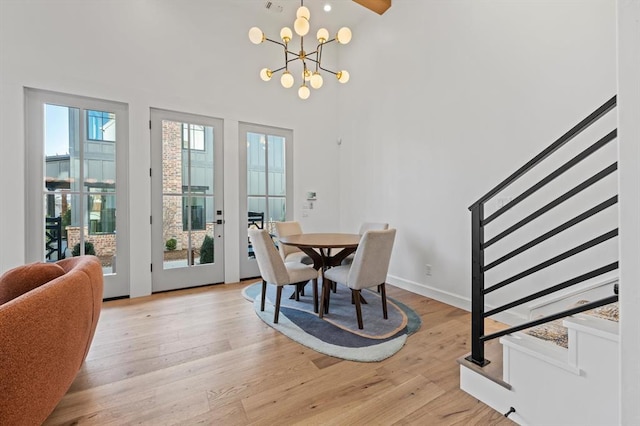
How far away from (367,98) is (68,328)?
4.27 m

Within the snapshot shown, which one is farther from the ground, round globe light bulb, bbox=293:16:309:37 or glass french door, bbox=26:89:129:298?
round globe light bulb, bbox=293:16:309:37

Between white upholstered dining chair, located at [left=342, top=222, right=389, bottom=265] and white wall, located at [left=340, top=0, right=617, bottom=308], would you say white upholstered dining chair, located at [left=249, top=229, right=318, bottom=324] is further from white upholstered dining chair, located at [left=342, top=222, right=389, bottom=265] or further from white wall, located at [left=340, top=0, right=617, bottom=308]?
white wall, located at [left=340, top=0, right=617, bottom=308]

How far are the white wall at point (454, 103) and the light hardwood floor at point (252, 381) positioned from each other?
48.7 inches

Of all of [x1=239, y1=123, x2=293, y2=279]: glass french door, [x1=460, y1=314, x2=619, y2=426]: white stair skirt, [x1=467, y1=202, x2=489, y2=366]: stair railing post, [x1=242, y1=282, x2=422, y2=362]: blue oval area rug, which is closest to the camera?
[x1=460, y1=314, x2=619, y2=426]: white stair skirt

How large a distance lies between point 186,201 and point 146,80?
158 cm

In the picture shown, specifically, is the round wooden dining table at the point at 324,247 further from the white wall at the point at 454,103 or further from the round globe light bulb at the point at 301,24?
the round globe light bulb at the point at 301,24

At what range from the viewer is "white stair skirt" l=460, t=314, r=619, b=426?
1.21 meters

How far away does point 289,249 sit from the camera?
3.87 metres

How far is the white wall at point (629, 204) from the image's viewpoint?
604 mm

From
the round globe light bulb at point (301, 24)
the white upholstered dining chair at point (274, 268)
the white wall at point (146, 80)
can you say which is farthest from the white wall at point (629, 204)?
the white wall at point (146, 80)

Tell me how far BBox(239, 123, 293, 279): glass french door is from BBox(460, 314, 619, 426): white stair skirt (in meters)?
3.38

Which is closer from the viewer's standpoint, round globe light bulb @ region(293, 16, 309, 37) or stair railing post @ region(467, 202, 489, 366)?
stair railing post @ region(467, 202, 489, 366)

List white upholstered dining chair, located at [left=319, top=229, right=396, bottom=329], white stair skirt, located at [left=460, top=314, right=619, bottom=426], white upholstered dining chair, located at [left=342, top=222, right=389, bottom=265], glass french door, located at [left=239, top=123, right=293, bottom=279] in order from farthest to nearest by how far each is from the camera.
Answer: glass french door, located at [left=239, top=123, right=293, bottom=279] < white upholstered dining chair, located at [left=342, top=222, right=389, bottom=265] < white upholstered dining chair, located at [left=319, top=229, right=396, bottom=329] < white stair skirt, located at [left=460, top=314, right=619, bottom=426]

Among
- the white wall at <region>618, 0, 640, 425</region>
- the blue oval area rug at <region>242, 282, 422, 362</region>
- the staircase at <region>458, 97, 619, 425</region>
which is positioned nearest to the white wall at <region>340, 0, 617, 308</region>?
the staircase at <region>458, 97, 619, 425</region>
